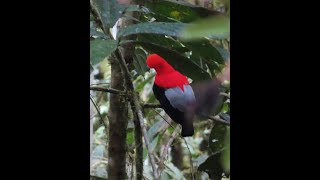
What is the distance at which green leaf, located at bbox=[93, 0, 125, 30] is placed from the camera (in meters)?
0.86

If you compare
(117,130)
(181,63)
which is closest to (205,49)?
(181,63)

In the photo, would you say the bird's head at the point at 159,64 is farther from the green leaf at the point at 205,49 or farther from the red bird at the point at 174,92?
the green leaf at the point at 205,49

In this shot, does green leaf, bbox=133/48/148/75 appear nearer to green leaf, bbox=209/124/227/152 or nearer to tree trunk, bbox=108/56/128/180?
tree trunk, bbox=108/56/128/180

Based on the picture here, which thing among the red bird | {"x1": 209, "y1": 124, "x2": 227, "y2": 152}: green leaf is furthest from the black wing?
{"x1": 209, "y1": 124, "x2": 227, "y2": 152}: green leaf

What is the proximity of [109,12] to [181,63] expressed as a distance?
0.16 metres

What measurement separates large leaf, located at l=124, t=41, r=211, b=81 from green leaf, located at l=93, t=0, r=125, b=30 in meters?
0.07

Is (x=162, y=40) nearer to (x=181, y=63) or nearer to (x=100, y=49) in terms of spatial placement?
(x=181, y=63)

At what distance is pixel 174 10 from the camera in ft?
3.11
